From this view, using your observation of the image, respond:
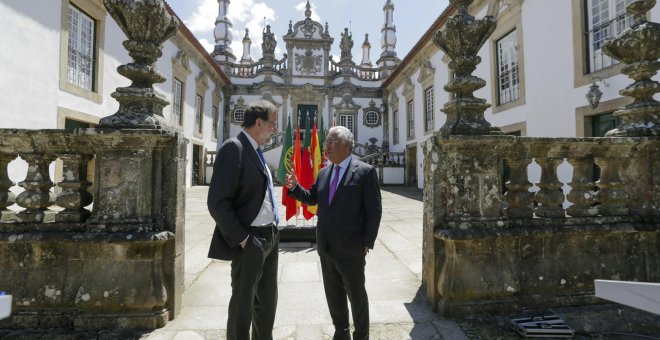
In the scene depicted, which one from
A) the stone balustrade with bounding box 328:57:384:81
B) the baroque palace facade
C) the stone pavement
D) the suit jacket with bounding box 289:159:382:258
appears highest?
the stone balustrade with bounding box 328:57:384:81

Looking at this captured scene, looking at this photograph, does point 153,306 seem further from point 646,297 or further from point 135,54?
point 646,297

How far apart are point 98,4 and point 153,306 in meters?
9.98

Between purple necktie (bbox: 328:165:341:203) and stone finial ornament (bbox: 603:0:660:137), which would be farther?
stone finial ornament (bbox: 603:0:660:137)

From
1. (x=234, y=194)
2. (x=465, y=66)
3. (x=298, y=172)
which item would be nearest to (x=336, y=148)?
(x=234, y=194)

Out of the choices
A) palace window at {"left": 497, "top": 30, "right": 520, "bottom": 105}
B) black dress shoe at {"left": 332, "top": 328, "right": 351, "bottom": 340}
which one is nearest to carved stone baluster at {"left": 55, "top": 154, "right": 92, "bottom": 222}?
black dress shoe at {"left": 332, "top": 328, "right": 351, "bottom": 340}

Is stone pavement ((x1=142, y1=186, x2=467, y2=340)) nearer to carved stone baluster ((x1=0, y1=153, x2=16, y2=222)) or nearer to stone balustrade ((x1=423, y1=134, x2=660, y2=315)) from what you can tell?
stone balustrade ((x1=423, y1=134, x2=660, y2=315))

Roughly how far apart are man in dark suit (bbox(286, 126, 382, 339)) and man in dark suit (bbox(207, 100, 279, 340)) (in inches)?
14.8

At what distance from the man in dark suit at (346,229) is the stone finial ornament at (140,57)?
56.1 inches

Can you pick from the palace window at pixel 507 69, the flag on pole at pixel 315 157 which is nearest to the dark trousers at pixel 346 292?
the flag on pole at pixel 315 157

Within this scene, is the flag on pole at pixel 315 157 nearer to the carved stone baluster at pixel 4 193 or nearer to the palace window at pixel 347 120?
the carved stone baluster at pixel 4 193

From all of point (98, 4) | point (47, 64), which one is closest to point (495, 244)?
point (47, 64)

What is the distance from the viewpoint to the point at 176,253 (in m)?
2.61

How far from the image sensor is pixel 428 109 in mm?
15031

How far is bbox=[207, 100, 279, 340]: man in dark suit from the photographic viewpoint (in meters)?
1.89
